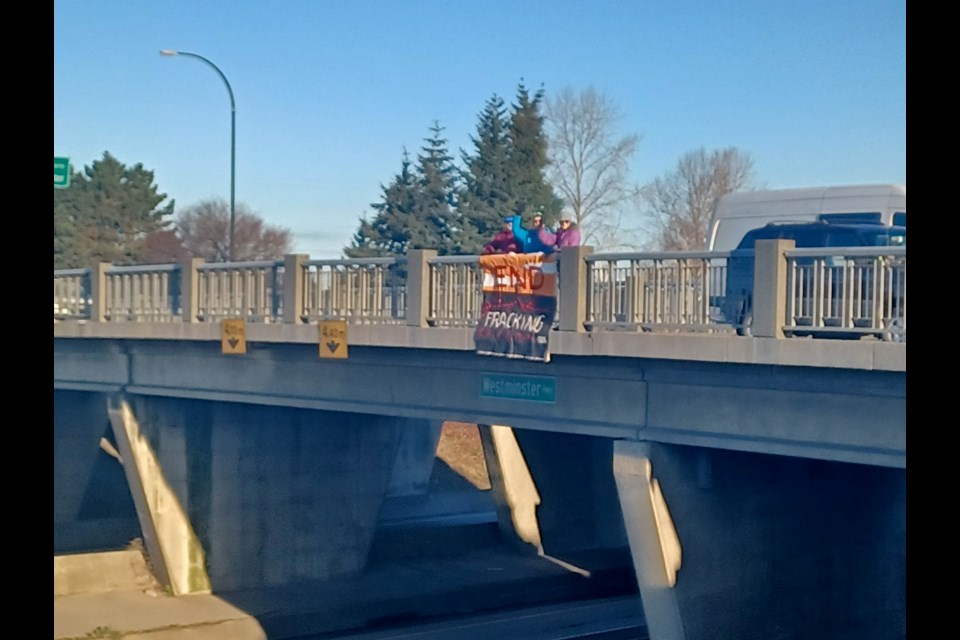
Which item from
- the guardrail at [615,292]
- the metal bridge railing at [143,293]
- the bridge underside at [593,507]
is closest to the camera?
the guardrail at [615,292]

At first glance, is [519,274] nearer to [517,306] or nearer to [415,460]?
[517,306]

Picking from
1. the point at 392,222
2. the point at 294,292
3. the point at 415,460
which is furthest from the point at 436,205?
the point at 294,292

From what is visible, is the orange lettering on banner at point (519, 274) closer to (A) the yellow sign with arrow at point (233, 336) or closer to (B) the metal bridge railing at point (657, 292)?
(B) the metal bridge railing at point (657, 292)

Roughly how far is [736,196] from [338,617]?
915cm

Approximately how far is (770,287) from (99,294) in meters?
13.4

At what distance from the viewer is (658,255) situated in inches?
453

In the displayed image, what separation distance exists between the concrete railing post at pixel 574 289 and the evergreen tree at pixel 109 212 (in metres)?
36.6

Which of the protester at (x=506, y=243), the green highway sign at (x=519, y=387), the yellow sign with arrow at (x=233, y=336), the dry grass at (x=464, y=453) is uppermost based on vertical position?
the protester at (x=506, y=243)

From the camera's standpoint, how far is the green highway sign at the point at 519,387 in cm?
1283

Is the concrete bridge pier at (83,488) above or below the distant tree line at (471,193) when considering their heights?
below

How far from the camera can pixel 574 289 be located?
40.5 feet

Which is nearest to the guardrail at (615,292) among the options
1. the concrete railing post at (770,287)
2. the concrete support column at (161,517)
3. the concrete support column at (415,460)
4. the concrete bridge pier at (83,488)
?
the concrete railing post at (770,287)

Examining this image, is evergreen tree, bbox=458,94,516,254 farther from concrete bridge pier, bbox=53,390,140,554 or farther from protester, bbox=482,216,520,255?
protester, bbox=482,216,520,255
